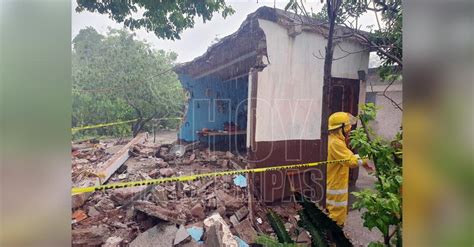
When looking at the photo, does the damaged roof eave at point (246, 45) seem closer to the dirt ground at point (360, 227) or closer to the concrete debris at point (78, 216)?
the dirt ground at point (360, 227)

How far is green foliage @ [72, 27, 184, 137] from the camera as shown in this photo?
1887 mm

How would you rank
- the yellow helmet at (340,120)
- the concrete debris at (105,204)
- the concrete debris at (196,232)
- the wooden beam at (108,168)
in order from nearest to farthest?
the wooden beam at (108,168) < the concrete debris at (105,204) < the concrete debris at (196,232) < the yellow helmet at (340,120)

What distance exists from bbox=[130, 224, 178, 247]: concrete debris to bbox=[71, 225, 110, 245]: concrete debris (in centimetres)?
22

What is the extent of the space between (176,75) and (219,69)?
420 mm

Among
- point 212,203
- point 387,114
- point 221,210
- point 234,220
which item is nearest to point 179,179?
point 212,203

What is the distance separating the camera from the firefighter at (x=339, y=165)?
2.52 meters

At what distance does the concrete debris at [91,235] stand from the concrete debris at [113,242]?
0.03 meters

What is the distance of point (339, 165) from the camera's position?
8.38 feet

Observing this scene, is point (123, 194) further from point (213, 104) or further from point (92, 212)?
point (213, 104)

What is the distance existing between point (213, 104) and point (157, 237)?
115 cm

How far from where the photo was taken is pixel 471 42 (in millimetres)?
843

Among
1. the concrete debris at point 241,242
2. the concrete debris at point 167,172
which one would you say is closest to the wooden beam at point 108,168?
the concrete debris at point 167,172

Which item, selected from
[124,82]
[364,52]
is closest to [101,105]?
[124,82]

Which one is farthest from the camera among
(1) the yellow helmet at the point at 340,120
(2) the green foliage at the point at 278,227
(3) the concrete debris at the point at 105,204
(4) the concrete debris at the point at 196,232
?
(1) the yellow helmet at the point at 340,120
